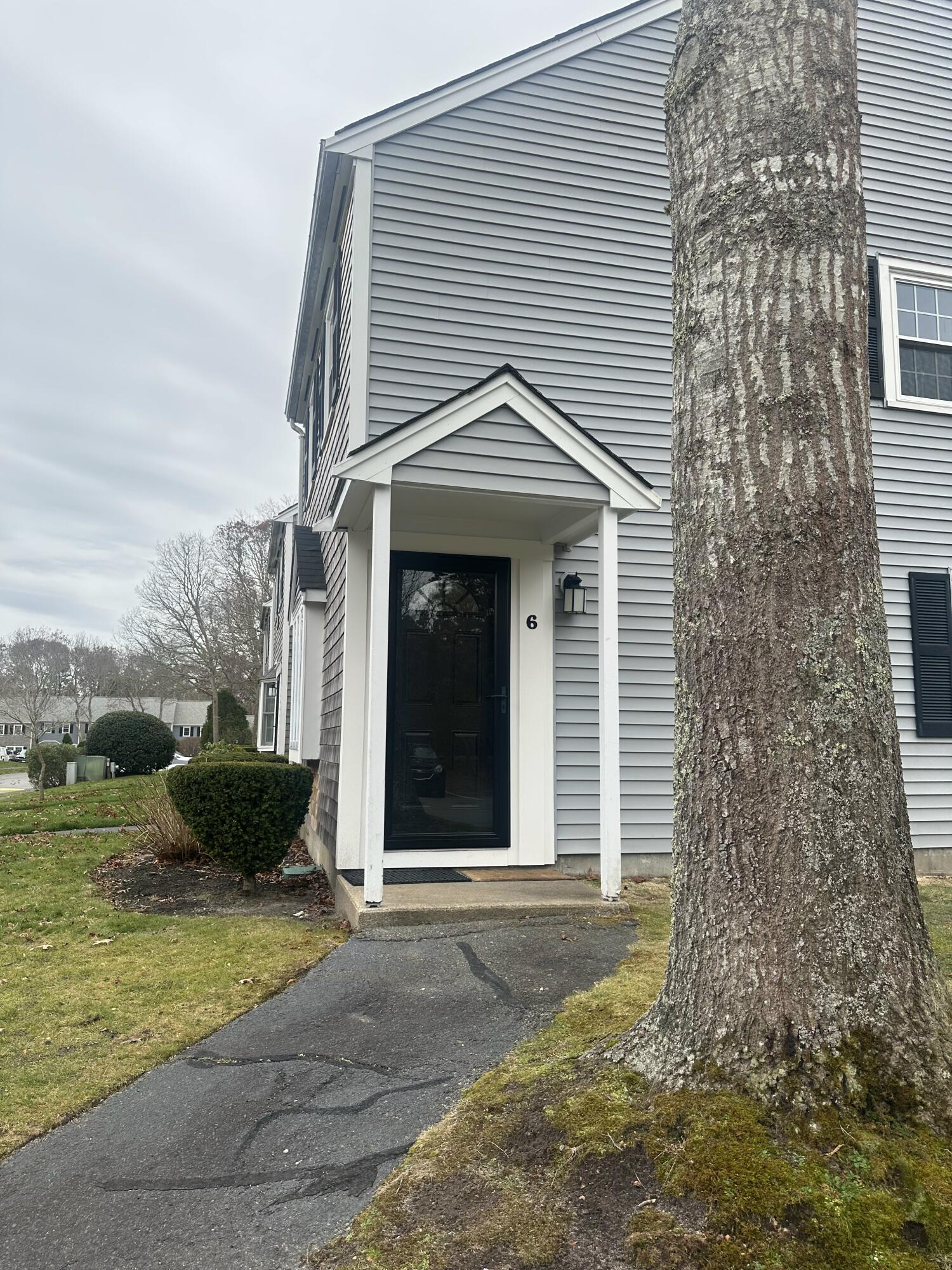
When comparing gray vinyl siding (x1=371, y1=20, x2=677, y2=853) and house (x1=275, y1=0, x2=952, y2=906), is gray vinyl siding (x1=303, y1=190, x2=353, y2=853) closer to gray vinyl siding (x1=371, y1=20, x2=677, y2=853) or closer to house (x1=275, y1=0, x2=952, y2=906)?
house (x1=275, y1=0, x2=952, y2=906)

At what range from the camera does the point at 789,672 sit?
6.57ft

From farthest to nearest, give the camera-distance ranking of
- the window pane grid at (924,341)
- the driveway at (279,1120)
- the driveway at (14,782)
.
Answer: the driveway at (14,782)
the window pane grid at (924,341)
the driveway at (279,1120)

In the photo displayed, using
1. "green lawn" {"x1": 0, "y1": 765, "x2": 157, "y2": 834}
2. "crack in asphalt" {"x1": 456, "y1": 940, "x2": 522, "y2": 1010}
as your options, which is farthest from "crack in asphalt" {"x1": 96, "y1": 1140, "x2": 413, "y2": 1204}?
"green lawn" {"x1": 0, "y1": 765, "x2": 157, "y2": 834}

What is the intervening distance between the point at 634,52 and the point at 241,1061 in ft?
26.3

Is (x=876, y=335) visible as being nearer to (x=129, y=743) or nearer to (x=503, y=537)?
(x=503, y=537)

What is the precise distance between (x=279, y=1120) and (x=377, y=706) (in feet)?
8.16

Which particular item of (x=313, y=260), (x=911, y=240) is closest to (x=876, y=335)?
(x=911, y=240)

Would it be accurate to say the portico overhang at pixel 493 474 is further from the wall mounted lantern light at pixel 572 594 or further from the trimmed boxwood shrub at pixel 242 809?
the trimmed boxwood shrub at pixel 242 809

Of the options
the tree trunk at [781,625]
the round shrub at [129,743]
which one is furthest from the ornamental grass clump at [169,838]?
the round shrub at [129,743]

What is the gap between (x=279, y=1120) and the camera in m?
2.58

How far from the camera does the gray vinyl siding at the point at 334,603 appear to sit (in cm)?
654

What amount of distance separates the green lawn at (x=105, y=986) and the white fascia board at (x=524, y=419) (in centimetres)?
270

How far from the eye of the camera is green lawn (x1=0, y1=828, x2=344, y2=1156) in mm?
2924

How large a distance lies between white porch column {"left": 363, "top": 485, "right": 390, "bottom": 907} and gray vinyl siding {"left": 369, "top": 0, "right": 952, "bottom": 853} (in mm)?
1592
